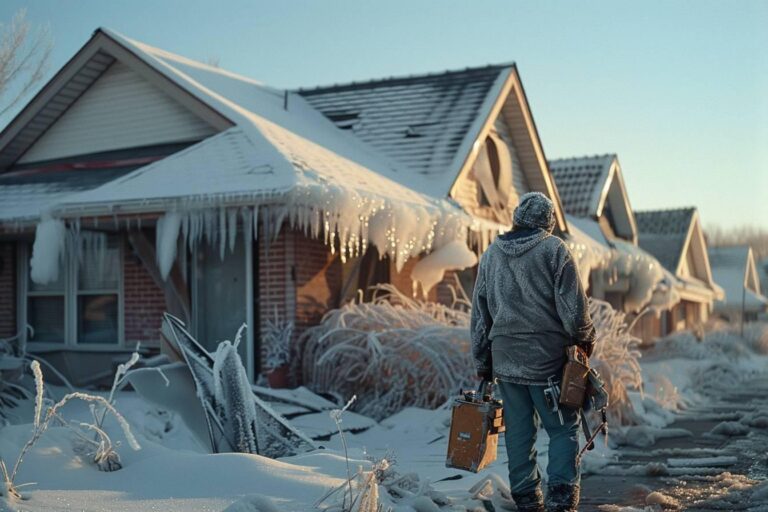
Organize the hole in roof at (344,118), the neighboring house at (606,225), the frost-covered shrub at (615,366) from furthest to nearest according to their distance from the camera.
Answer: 1. the neighboring house at (606,225)
2. the hole in roof at (344,118)
3. the frost-covered shrub at (615,366)

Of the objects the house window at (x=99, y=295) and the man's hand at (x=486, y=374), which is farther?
the house window at (x=99, y=295)

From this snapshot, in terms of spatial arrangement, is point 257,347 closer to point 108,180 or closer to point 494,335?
point 108,180

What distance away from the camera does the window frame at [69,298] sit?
513 inches

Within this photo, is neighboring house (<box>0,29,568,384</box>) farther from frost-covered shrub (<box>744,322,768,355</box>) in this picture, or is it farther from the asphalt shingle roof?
frost-covered shrub (<box>744,322,768,355</box>)

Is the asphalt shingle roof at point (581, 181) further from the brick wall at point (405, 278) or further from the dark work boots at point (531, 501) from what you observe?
the dark work boots at point (531, 501)

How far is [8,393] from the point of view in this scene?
1012 cm

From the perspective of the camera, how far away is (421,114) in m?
16.4

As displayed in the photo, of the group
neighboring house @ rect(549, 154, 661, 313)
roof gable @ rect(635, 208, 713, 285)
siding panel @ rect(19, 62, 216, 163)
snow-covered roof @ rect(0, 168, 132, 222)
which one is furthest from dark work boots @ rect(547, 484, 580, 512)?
roof gable @ rect(635, 208, 713, 285)

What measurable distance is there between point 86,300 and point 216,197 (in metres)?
3.67

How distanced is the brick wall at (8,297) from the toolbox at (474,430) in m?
9.90

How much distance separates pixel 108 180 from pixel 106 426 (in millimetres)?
5942

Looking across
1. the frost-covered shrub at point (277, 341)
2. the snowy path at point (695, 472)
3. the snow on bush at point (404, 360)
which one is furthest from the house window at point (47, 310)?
the snowy path at point (695, 472)

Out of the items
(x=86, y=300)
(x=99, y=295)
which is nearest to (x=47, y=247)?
(x=99, y=295)

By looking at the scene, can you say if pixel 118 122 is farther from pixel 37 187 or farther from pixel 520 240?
pixel 520 240
